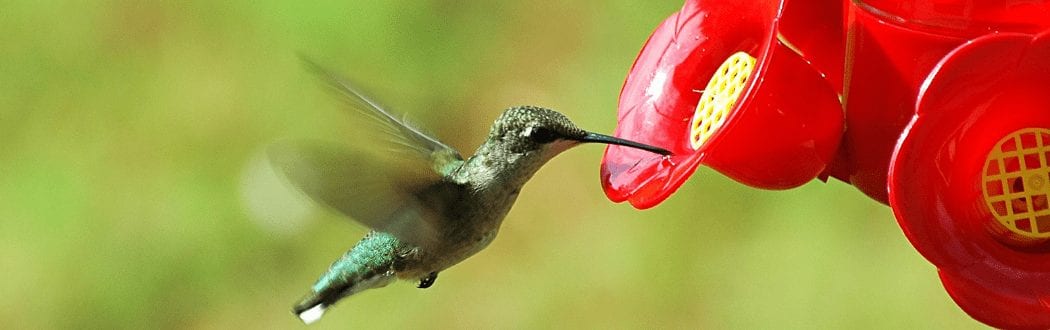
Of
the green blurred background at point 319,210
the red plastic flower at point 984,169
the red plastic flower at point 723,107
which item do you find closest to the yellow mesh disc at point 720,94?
the red plastic flower at point 723,107

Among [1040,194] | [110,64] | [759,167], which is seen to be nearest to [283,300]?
[110,64]

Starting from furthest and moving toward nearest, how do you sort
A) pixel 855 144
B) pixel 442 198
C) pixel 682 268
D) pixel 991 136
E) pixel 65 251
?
1. pixel 65 251
2. pixel 682 268
3. pixel 442 198
4. pixel 855 144
5. pixel 991 136

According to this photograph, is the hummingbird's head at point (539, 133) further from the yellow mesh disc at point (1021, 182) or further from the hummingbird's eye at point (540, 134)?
the yellow mesh disc at point (1021, 182)

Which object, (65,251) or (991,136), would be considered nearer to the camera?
(991,136)

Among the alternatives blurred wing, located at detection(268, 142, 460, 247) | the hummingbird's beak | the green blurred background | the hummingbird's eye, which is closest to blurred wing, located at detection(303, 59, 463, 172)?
blurred wing, located at detection(268, 142, 460, 247)

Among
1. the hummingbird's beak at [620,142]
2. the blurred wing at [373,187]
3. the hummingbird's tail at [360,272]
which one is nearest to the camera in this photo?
the blurred wing at [373,187]

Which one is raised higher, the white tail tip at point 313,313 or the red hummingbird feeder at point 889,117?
the red hummingbird feeder at point 889,117

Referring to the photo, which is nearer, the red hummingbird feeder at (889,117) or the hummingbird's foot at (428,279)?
the red hummingbird feeder at (889,117)

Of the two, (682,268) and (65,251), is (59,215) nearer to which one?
(65,251)

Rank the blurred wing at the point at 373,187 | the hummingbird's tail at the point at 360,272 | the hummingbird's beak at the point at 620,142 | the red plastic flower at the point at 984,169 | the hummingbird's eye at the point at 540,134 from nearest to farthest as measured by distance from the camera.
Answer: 1. the red plastic flower at the point at 984,169
2. the blurred wing at the point at 373,187
3. the hummingbird's beak at the point at 620,142
4. the hummingbird's eye at the point at 540,134
5. the hummingbird's tail at the point at 360,272
